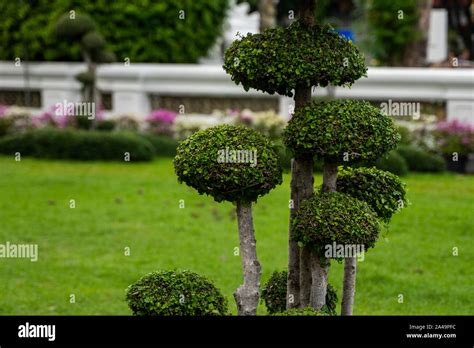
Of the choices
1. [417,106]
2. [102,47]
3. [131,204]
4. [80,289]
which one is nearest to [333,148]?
[80,289]

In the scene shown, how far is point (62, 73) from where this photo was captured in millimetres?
17312

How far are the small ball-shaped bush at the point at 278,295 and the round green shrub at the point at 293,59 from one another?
1.39 metres

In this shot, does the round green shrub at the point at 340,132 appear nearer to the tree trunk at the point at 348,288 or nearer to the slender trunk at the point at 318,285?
the slender trunk at the point at 318,285

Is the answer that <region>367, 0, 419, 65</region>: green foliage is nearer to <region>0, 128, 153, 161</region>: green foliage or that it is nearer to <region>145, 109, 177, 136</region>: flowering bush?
<region>145, 109, 177, 136</region>: flowering bush

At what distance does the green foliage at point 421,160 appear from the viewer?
13.8 metres

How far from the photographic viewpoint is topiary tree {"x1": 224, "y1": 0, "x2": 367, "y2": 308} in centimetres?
533

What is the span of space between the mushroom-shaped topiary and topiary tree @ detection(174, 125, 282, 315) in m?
0.28

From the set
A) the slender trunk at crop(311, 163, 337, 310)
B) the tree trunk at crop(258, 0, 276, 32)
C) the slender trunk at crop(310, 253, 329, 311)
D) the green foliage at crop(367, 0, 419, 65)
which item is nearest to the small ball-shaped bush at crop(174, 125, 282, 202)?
the slender trunk at crop(311, 163, 337, 310)

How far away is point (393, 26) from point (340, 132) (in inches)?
525

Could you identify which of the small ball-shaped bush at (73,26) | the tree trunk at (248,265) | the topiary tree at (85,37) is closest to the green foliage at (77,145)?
the topiary tree at (85,37)

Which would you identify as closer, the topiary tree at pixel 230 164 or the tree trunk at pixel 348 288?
the topiary tree at pixel 230 164

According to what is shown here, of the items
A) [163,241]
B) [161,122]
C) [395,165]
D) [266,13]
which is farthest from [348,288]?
[266,13]
